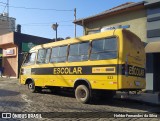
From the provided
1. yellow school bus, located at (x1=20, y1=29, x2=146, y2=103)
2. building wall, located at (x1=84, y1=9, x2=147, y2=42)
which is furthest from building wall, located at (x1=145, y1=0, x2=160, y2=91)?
yellow school bus, located at (x1=20, y1=29, x2=146, y2=103)

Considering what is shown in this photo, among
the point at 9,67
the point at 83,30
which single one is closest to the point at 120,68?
the point at 83,30

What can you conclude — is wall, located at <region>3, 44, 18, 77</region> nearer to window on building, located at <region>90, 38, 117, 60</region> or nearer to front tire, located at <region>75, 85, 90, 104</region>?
front tire, located at <region>75, 85, 90, 104</region>

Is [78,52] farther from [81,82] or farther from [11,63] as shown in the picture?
[11,63]

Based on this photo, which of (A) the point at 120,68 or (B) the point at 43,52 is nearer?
(A) the point at 120,68

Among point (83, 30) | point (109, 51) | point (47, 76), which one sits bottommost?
point (47, 76)

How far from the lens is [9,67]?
31.8m

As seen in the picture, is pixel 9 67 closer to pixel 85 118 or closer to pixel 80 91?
pixel 80 91

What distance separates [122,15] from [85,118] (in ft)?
37.6

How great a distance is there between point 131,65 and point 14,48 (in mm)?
22625

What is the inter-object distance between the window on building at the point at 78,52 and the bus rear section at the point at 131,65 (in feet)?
6.24

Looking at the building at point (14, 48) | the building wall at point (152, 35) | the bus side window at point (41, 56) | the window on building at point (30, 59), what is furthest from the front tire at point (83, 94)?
the building at point (14, 48)

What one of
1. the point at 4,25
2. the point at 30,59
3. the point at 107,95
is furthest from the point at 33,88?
the point at 4,25

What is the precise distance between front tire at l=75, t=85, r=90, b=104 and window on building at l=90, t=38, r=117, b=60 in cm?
135

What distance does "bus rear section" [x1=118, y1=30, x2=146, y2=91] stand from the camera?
9914 mm
